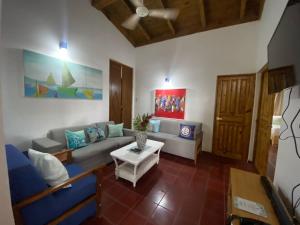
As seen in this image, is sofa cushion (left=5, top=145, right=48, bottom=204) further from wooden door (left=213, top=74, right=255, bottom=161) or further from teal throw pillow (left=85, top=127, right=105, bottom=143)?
wooden door (left=213, top=74, right=255, bottom=161)

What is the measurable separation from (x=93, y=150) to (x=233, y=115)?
3.14 m

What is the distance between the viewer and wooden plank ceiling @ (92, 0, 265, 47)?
2805 millimetres

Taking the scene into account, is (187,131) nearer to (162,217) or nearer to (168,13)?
(162,217)

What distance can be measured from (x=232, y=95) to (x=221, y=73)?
0.59 m

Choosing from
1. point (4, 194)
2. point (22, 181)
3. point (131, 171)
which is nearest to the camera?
point (4, 194)

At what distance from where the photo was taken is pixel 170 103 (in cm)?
399

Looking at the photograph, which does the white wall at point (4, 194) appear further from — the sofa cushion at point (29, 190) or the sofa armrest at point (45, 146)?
the sofa armrest at point (45, 146)

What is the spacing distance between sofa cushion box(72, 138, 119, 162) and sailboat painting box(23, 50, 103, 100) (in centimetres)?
114

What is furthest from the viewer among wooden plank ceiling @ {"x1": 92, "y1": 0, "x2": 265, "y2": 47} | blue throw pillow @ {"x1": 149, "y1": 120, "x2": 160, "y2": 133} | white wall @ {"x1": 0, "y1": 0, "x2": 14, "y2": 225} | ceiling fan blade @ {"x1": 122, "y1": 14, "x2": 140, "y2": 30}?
→ blue throw pillow @ {"x1": 149, "y1": 120, "x2": 160, "y2": 133}

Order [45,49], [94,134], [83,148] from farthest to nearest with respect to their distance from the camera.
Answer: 1. [94,134]
2. [83,148]
3. [45,49]

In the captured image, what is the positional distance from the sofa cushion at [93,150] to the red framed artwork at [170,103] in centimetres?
179

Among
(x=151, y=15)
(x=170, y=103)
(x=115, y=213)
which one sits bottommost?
(x=115, y=213)

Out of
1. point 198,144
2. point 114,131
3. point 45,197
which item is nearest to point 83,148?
point 114,131

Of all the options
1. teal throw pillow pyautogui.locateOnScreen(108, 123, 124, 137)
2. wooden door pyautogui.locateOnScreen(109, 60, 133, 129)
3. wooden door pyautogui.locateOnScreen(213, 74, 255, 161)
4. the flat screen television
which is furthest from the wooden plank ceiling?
teal throw pillow pyautogui.locateOnScreen(108, 123, 124, 137)
